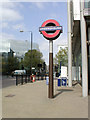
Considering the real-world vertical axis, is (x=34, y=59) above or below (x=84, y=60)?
above

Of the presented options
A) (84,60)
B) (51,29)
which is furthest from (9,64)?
(51,29)

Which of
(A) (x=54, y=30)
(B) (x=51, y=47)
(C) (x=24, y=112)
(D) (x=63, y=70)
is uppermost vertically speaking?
(A) (x=54, y=30)

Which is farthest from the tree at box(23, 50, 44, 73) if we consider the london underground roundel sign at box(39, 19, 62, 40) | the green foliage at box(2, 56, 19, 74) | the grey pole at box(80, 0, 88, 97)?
the london underground roundel sign at box(39, 19, 62, 40)

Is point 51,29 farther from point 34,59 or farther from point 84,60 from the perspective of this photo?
point 34,59

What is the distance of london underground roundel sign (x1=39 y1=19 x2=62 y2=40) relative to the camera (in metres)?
9.71

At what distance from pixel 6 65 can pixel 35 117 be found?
60099 millimetres

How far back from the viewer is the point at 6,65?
64.1m

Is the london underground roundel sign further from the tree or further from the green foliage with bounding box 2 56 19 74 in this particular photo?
the green foliage with bounding box 2 56 19 74

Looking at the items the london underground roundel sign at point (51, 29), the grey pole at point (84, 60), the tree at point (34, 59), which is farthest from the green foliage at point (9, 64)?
the grey pole at point (84, 60)

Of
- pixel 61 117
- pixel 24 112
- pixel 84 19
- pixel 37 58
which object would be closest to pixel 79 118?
pixel 61 117

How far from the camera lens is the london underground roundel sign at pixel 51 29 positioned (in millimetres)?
9710

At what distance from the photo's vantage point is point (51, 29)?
31.9ft

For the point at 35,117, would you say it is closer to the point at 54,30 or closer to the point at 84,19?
the point at 54,30

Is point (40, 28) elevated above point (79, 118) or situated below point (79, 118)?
above
